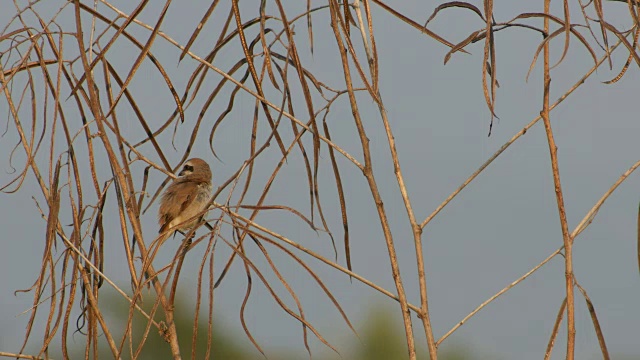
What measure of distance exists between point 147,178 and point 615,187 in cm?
99

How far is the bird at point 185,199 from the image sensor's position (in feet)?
10.3

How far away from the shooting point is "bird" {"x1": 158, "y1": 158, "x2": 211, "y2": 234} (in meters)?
3.14

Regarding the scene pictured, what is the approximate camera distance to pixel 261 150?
1.43m

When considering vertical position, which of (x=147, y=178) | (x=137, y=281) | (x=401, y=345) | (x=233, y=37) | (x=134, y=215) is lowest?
(x=137, y=281)

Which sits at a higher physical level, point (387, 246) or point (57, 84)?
point (57, 84)

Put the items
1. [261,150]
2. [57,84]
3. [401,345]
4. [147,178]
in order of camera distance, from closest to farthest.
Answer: [261,150] < [57,84] < [147,178] < [401,345]

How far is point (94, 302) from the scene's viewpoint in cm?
167

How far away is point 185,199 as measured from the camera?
322 centimetres

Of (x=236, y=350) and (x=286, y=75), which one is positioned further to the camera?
(x=236, y=350)

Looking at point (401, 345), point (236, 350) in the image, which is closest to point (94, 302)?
point (401, 345)

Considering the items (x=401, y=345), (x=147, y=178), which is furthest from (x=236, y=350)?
(x=147, y=178)

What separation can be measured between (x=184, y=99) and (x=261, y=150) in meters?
0.34

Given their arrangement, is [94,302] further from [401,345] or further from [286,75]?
[401,345]

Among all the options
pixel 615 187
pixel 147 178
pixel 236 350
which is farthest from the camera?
pixel 236 350
